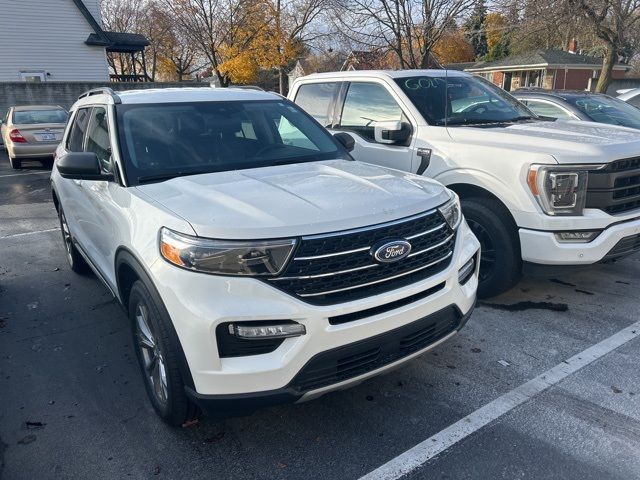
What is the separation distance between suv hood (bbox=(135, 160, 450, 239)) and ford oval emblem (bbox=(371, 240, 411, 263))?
125mm

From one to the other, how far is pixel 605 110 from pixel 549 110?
0.84 m

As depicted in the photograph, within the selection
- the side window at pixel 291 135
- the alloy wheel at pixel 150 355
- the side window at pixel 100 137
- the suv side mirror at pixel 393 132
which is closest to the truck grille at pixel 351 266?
the alloy wheel at pixel 150 355

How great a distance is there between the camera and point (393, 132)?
4805 millimetres

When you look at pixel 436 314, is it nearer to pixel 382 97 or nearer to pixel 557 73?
pixel 382 97

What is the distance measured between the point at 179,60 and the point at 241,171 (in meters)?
48.1

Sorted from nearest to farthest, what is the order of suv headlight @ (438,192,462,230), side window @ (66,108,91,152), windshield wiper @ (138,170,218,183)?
suv headlight @ (438,192,462,230) → windshield wiper @ (138,170,218,183) → side window @ (66,108,91,152)

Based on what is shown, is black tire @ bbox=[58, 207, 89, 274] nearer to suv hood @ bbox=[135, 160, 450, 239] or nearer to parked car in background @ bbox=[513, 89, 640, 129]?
suv hood @ bbox=[135, 160, 450, 239]

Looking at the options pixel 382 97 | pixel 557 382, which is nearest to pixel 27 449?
pixel 557 382

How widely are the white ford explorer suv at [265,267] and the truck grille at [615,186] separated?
4.67ft

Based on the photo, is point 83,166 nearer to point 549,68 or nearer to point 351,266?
point 351,266

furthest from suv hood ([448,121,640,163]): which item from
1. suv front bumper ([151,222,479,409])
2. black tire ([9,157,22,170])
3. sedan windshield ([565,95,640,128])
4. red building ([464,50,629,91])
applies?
red building ([464,50,629,91])

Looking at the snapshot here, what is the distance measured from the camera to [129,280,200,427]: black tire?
99.6 inches

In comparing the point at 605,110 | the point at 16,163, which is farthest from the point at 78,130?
the point at 16,163

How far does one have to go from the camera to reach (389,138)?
485 cm
